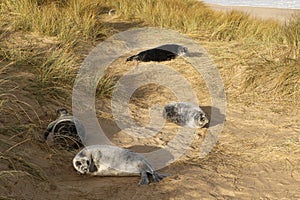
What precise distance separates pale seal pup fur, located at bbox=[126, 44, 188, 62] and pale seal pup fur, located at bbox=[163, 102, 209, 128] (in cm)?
185

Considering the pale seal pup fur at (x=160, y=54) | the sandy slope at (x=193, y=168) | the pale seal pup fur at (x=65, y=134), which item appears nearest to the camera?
the sandy slope at (x=193, y=168)

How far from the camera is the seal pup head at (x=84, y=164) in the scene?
122 inches

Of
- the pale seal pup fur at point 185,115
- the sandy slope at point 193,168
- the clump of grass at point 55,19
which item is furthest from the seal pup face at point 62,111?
the clump of grass at point 55,19

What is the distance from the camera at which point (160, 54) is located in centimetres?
632

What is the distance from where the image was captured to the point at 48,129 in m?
3.55

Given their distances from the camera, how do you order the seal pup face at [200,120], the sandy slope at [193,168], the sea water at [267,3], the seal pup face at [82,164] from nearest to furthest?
the sandy slope at [193,168] < the seal pup face at [82,164] < the seal pup face at [200,120] < the sea water at [267,3]

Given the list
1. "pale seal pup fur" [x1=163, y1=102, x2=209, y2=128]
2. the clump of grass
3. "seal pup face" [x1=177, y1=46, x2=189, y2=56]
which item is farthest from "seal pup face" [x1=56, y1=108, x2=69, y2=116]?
"seal pup face" [x1=177, y1=46, x2=189, y2=56]

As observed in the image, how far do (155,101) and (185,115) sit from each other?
0.75 m

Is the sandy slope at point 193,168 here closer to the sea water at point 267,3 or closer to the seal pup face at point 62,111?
the seal pup face at point 62,111

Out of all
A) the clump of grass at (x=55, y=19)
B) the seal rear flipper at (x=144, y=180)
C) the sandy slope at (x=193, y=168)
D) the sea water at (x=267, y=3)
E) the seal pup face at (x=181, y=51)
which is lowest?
the sea water at (x=267, y=3)

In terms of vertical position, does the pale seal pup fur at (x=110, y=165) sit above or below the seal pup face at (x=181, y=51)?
below

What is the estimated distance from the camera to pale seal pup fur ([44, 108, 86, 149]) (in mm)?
3471

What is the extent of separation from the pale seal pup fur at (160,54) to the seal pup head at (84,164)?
3.24 m

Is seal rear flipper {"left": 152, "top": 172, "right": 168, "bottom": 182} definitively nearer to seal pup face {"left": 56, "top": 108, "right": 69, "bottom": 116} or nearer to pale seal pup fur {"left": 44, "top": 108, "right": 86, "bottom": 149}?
pale seal pup fur {"left": 44, "top": 108, "right": 86, "bottom": 149}
